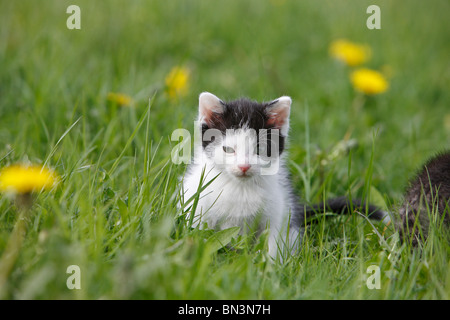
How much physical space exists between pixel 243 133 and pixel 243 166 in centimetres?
20

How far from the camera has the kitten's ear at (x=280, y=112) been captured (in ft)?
9.79

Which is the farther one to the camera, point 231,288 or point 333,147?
point 333,147

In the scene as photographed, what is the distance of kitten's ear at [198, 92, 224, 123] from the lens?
9.65ft

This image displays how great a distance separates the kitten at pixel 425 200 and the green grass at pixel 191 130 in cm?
14

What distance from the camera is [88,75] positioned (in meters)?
4.82

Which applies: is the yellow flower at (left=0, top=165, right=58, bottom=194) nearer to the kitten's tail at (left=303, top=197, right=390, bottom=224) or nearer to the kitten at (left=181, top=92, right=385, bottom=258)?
the kitten at (left=181, top=92, right=385, bottom=258)

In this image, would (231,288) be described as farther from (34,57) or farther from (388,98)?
(388,98)

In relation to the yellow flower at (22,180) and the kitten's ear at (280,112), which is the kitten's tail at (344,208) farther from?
the yellow flower at (22,180)

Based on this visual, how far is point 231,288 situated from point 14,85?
3.26 meters

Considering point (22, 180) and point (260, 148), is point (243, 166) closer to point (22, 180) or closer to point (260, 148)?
point (260, 148)

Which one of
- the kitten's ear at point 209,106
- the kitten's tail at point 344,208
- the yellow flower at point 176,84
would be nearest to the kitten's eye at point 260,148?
the kitten's ear at point 209,106

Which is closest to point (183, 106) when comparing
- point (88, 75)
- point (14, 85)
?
point (88, 75)

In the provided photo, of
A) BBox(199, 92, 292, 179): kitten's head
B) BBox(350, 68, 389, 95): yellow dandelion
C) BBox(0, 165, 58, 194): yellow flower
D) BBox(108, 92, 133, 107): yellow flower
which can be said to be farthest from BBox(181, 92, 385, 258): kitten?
BBox(350, 68, 389, 95): yellow dandelion
